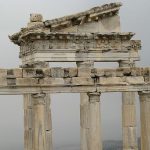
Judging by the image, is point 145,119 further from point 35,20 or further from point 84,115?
point 35,20

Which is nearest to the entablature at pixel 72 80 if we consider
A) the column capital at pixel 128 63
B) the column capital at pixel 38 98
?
the column capital at pixel 38 98

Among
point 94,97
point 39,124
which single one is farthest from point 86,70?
point 39,124

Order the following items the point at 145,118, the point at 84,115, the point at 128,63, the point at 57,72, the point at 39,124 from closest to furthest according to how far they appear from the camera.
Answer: the point at 57,72 → the point at 39,124 → the point at 145,118 → the point at 84,115 → the point at 128,63

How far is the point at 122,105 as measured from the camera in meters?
42.3

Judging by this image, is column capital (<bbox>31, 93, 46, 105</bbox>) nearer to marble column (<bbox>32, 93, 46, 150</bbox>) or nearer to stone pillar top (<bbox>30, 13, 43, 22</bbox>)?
marble column (<bbox>32, 93, 46, 150</bbox>)

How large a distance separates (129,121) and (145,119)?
19.2ft

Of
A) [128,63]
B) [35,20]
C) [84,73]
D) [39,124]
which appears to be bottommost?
[39,124]

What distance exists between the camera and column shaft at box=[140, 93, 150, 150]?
1335 inches

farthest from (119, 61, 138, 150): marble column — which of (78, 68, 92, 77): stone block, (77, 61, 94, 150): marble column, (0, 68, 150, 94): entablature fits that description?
(78, 68, 92, 77): stone block

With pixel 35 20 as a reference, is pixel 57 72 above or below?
below

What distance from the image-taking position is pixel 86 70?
3288 cm

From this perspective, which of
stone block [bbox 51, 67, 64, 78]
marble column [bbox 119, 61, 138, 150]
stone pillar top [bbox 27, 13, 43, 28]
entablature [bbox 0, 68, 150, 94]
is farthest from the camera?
stone pillar top [bbox 27, 13, 43, 28]

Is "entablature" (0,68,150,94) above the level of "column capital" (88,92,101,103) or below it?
above

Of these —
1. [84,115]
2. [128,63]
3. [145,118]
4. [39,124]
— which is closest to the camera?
[39,124]
